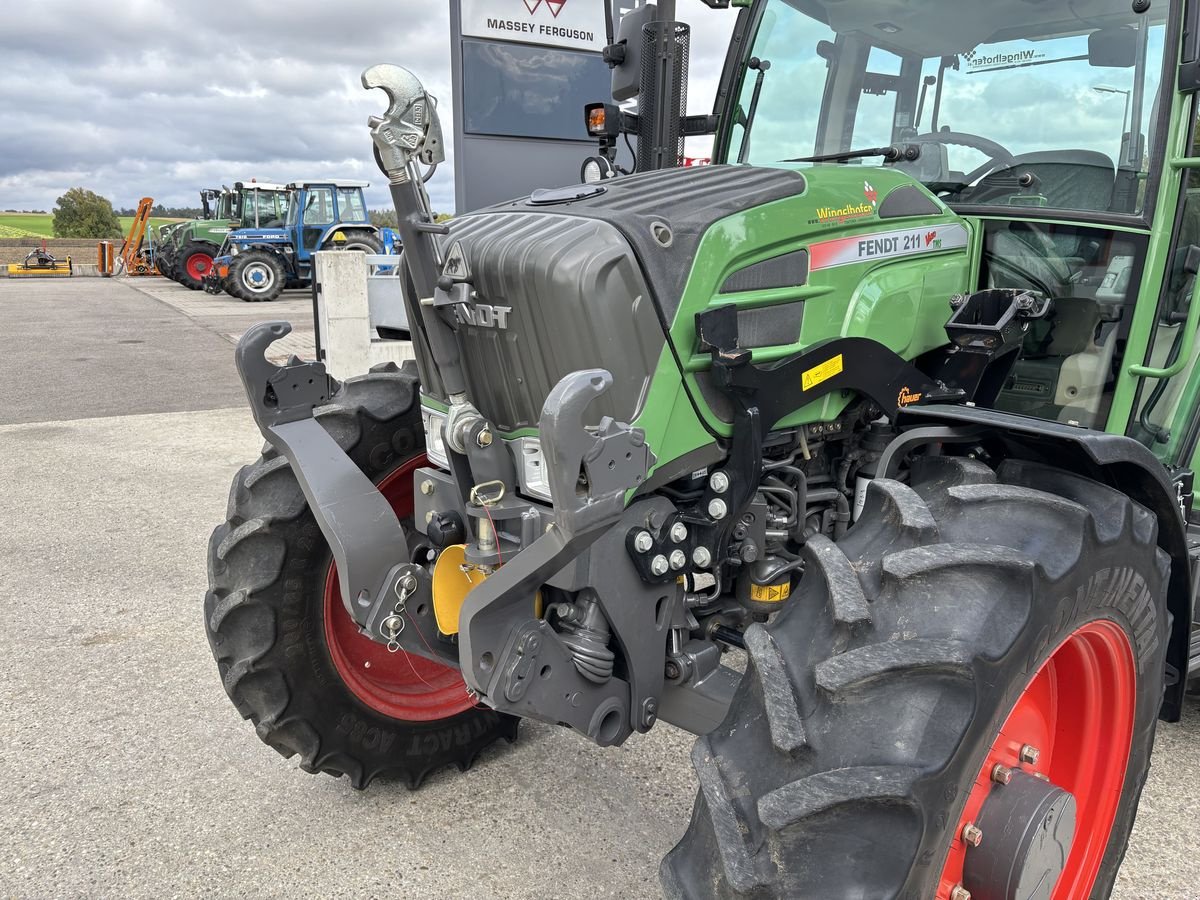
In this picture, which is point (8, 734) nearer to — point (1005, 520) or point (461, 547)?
point (461, 547)

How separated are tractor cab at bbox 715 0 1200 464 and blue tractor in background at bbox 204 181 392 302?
1835 centimetres

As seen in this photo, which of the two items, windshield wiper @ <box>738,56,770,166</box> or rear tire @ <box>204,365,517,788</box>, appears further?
windshield wiper @ <box>738,56,770,166</box>

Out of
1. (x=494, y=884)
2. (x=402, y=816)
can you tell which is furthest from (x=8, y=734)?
(x=494, y=884)

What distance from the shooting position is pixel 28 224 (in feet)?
178

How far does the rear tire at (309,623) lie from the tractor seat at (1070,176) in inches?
71.5

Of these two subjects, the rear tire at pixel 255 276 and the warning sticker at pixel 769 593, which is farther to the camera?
the rear tire at pixel 255 276

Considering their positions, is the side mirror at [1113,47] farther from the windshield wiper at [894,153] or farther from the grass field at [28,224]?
the grass field at [28,224]

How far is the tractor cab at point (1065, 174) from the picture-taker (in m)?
2.46

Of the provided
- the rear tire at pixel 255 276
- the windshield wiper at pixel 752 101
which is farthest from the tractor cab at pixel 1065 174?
the rear tire at pixel 255 276

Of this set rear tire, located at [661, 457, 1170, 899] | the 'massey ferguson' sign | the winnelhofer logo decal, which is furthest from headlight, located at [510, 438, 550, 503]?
the 'massey ferguson' sign

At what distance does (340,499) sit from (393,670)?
2.81ft

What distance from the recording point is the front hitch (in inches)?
87.3

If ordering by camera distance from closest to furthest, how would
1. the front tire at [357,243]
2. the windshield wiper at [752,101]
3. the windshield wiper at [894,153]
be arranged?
1. the windshield wiper at [894,153]
2. the windshield wiper at [752,101]
3. the front tire at [357,243]

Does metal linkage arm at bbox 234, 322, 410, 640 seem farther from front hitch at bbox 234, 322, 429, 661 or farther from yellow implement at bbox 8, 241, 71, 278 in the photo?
yellow implement at bbox 8, 241, 71, 278
